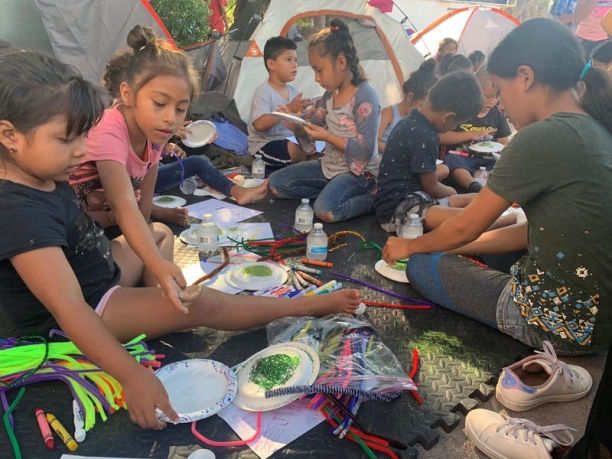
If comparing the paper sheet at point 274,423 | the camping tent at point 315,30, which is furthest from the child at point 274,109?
the paper sheet at point 274,423

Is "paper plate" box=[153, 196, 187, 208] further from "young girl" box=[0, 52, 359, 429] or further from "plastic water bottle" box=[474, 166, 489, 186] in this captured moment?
"plastic water bottle" box=[474, 166, 489, 186]

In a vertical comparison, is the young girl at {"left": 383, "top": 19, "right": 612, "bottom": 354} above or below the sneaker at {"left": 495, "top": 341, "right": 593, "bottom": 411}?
above

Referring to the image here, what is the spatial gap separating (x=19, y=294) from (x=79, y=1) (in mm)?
3733

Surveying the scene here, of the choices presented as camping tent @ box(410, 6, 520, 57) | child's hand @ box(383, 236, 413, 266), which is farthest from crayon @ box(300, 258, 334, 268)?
camping tent @ box(410, 6, 520, 57)

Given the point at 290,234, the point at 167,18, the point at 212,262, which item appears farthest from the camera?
the point at 167,18

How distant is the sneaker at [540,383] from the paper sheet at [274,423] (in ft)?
1.97

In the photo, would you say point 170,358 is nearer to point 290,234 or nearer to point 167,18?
point 290,234

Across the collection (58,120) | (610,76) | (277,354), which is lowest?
(277,354)

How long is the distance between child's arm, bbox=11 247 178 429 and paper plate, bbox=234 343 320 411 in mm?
240

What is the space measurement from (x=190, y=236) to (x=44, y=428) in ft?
4.07

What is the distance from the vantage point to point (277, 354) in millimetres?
1431

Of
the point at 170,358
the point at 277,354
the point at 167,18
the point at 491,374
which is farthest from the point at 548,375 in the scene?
the point at 167,18

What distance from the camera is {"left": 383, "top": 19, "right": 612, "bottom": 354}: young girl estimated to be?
4.54ft

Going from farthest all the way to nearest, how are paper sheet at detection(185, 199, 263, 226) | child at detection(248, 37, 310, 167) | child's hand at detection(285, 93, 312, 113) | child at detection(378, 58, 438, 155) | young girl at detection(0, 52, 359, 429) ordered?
child at detection(248, 37, 310, 167) < child's hand at detection(285, 93, 312, 113) < child at detection(378, 58, 438, 155) < paper sheet at detection(185, 199, 263, 226) < young girl at detection(0, 52, 359, 429)
